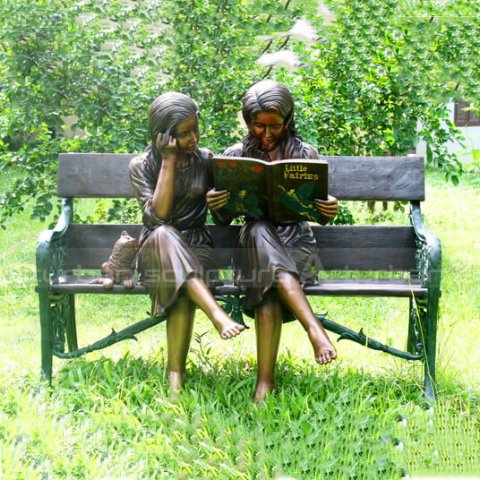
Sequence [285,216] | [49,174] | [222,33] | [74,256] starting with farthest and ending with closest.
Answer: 1. [49,174]
2. [222,33]
3. [74,256]
4. [285,216]

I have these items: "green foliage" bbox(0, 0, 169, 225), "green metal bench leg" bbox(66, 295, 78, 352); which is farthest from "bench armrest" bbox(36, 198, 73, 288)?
"green foliage" bbox(0, 0, 169, 225)

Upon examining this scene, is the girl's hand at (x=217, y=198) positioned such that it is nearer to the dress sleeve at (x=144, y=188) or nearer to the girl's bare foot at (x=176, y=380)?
the dress sleeve at (x=144, y=188)

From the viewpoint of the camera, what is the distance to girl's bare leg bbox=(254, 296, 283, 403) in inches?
148

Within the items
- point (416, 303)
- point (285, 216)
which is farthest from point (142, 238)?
point (416, 303)

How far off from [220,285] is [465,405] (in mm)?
1344

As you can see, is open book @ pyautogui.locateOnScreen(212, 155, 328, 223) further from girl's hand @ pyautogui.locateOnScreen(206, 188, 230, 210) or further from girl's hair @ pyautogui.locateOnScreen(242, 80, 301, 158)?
girl's hair @ pyautogui.locateOnScreen(242, 80, 301, 158)

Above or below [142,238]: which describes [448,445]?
below

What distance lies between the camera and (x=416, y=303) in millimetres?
4059

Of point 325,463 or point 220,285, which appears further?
point 220,285

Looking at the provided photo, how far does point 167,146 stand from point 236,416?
4.33 feet

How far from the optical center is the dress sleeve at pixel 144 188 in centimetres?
392

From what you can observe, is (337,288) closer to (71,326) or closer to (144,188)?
(144,188)

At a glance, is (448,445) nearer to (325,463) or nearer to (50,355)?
(325,463)

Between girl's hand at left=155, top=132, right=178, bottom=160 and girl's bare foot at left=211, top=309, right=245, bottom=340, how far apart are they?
2.68 ft
